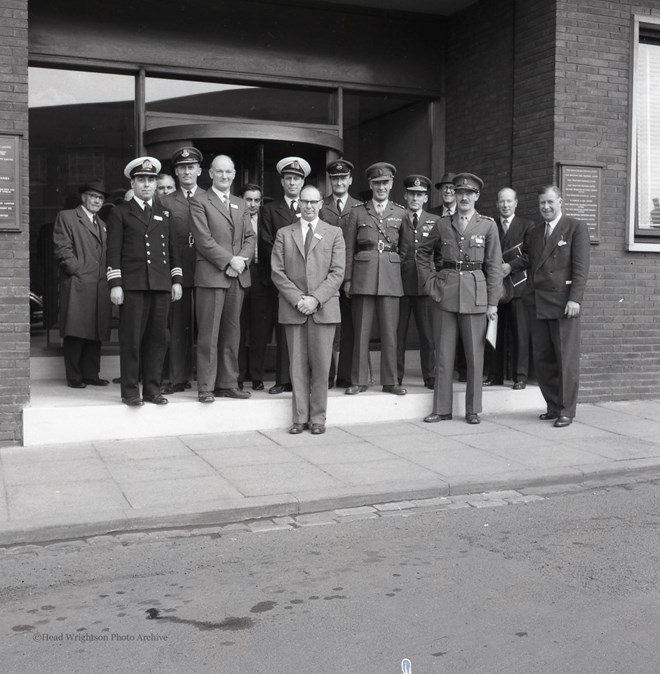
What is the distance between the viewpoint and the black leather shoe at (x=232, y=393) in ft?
29.2

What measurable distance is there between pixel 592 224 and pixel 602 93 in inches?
56.8

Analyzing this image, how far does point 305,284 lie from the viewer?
8.59 m

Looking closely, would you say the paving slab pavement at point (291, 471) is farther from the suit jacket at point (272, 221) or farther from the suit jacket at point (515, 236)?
the suit jacket at point (272, 221)

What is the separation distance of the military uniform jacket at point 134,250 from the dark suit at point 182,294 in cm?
64

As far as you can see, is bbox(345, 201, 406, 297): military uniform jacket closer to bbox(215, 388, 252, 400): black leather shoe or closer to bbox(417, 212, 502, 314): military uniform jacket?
bbox(417, 212, 502, 314): military uniform jacket

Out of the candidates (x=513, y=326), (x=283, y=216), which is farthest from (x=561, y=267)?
(x=283, y=216)

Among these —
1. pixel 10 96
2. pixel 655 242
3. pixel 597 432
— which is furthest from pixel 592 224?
pixel 10 96

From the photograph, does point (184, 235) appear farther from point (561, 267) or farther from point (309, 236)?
point (561, 267)

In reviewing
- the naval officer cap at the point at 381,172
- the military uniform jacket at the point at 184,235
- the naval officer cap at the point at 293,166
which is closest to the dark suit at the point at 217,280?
the military uniform jacket at the point at 184,235

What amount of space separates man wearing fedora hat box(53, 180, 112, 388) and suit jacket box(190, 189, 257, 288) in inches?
53.2

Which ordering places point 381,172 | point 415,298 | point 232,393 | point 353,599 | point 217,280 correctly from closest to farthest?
1. point 353,599
2. point 217,280
3. point 232,393
4. point 381,172
5. point 415,298

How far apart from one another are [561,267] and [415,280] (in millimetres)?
1540

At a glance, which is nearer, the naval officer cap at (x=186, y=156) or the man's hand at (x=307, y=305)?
the man's hand at (x=307, y=305)

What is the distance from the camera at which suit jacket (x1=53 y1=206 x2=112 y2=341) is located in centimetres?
944
